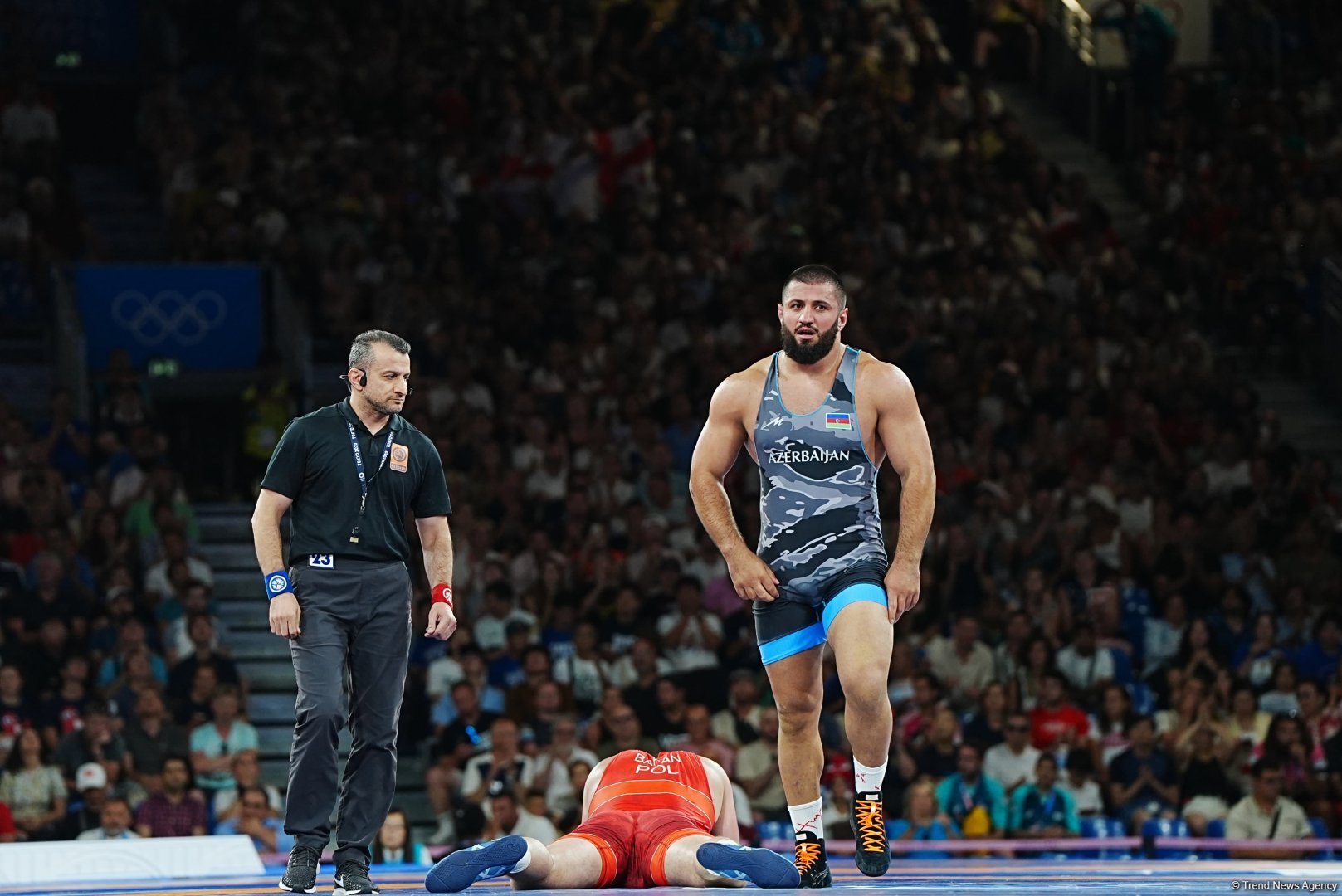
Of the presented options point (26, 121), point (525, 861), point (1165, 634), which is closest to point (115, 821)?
point (525, 861)

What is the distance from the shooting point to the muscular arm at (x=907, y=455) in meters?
6.79

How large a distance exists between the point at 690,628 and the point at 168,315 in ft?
17.2

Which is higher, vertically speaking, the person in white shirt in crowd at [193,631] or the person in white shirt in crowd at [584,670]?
the person in white shirt in crowd at [193,631]

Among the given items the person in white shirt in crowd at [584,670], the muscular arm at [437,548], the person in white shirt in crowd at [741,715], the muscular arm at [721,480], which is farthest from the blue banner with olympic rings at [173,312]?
the muscular arm at [721,480]

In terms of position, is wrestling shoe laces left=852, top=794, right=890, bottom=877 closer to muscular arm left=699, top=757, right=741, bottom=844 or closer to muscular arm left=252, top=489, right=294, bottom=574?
muscular arm left=699, top=757, right=741, bottom=844

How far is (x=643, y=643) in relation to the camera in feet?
41.5

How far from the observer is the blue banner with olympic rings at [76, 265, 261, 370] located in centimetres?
1552

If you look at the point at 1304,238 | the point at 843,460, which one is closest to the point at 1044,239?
the point at 1304,238

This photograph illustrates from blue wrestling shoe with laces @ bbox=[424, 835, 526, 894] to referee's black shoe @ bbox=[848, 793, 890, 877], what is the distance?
1.16 metres

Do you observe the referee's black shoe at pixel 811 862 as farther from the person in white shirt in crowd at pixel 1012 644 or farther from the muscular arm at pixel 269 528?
the person in white shirt in crowd at pixel 1012 644

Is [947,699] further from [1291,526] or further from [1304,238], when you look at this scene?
[1304,238]

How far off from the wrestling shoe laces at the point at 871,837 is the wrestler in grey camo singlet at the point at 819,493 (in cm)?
74

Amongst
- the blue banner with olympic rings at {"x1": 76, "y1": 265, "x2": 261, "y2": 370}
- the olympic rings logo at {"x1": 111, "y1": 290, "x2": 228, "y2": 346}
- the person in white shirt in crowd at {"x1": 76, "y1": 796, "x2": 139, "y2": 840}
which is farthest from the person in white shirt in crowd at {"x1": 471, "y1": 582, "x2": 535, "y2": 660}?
the olympic rings logo at {"x1": 111, "y1": 290, "x2": 228, "y2": 346}

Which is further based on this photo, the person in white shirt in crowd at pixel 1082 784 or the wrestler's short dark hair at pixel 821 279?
the person in white shirt in crowd at pixel 1082 784
